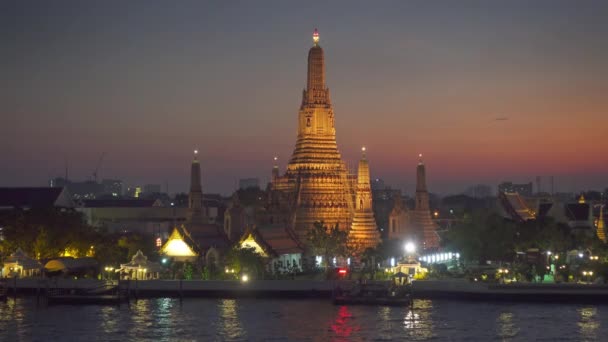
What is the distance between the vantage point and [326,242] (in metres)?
82.2

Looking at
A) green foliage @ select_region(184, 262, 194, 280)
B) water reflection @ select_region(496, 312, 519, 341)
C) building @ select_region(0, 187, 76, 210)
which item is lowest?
water reflection @ select_region(496, 312, 519, 341)

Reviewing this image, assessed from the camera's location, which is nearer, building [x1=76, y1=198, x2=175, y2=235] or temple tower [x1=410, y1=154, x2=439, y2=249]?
temple tower [x1=410, y1=154, x2=439, y2=249]

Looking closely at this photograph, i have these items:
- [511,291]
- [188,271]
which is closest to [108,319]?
[188,271]

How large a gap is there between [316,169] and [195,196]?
445 inches

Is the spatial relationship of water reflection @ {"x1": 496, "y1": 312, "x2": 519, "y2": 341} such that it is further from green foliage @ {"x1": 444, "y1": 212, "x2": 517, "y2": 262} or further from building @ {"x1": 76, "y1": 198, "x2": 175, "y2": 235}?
building @ {"x1": 76, "y1": 198, "x2": 175, "y2": 235}

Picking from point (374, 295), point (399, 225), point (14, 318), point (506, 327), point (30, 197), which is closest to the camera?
point (506, 327)

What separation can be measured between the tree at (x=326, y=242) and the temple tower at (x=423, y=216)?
529 inches

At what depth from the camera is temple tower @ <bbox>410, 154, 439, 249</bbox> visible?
3777 inches

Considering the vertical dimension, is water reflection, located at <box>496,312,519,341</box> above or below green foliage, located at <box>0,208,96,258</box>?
below

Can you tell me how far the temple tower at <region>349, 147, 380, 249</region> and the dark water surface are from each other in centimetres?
1718

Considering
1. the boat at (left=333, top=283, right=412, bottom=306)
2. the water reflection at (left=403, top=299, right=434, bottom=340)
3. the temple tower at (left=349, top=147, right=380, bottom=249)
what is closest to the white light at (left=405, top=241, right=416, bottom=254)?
the temple tower at (left=349, top=147, right=380, bottom=249)

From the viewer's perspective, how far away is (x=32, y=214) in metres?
76.9

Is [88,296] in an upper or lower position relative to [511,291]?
lower

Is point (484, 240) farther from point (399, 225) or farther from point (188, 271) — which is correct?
point (188, 271)
